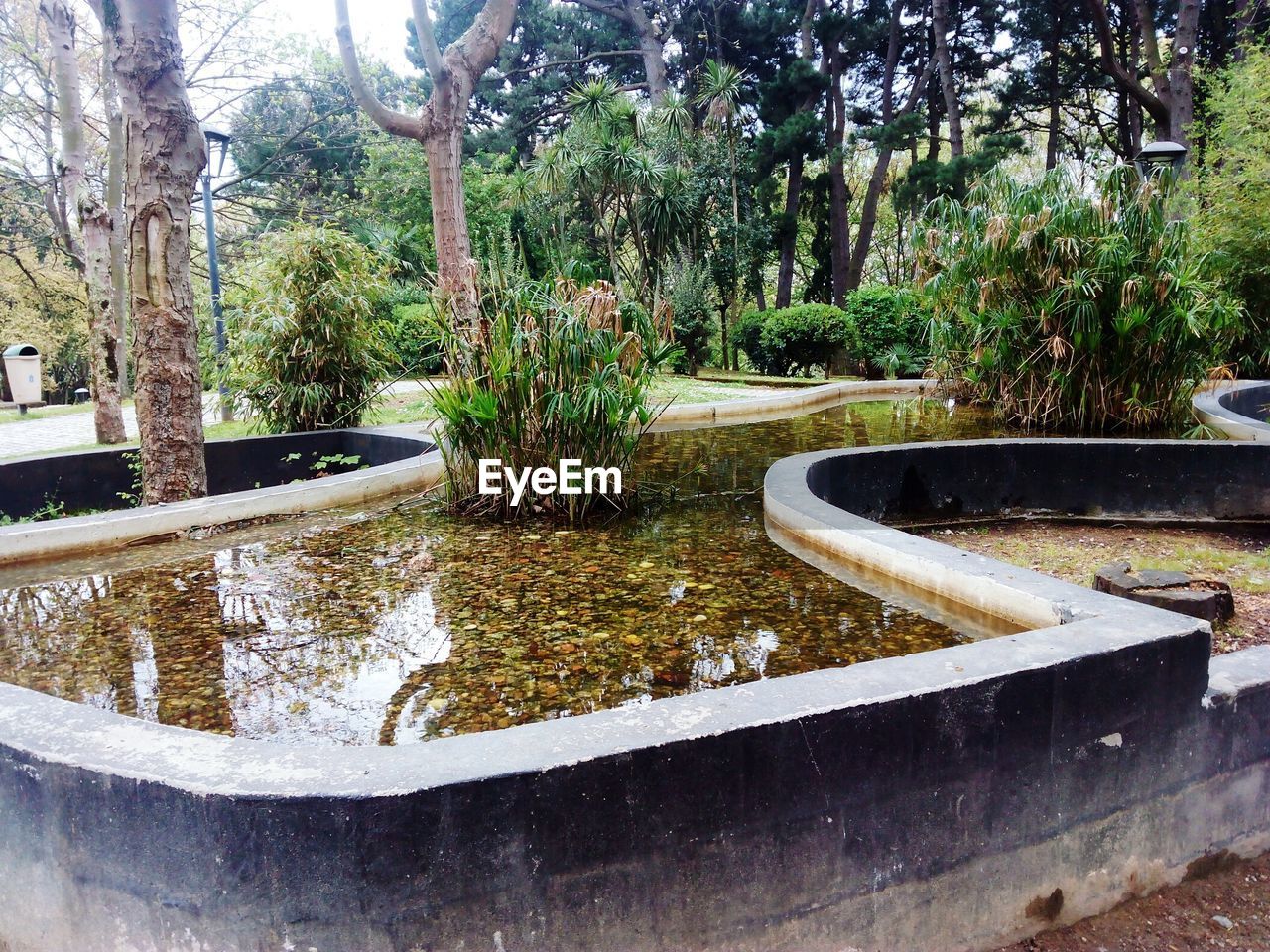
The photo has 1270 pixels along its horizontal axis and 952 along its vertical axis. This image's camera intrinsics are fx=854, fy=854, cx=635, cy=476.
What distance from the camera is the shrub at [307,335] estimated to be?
20.1ft

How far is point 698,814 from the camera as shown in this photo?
4.26ft

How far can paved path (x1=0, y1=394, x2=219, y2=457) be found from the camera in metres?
8.23

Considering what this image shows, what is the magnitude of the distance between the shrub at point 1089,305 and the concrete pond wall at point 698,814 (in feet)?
13.4

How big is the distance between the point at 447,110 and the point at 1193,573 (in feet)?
25.5

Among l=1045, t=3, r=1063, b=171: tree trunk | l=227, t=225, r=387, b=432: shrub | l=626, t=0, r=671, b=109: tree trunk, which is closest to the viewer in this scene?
l=227, t=225, r=387, b=432: shrub

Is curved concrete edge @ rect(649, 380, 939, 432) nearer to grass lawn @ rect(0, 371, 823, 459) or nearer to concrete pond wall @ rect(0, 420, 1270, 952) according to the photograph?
grass lawn @ rect(0, 371, 823, 459)

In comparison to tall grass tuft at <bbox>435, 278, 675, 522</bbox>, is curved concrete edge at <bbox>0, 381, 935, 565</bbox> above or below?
below

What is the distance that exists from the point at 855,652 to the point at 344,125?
19289mm

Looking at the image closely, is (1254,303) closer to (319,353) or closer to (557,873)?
(319,353)

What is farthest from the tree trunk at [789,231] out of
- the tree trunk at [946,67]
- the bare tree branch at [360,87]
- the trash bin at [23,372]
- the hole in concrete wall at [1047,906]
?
the hole in concrete wall at [1047,906]

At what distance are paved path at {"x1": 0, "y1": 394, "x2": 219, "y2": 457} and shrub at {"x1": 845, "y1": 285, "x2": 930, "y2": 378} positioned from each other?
8888 mm

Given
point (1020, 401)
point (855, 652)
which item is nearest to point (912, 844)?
point (855, 652)

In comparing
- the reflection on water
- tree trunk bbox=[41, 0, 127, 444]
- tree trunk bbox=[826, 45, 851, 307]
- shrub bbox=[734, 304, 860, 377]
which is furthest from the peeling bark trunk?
the reflection on water

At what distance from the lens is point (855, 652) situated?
7.44 ft
